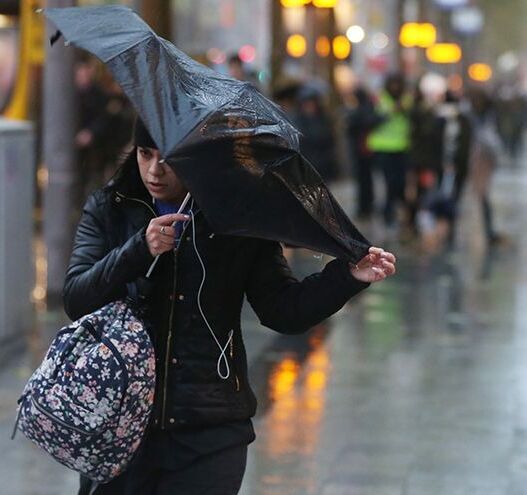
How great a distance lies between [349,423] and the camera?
7.52m

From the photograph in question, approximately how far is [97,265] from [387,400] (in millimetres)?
4521

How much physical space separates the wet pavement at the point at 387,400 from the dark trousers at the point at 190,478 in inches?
89.1

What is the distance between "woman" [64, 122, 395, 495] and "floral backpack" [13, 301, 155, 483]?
10 cm

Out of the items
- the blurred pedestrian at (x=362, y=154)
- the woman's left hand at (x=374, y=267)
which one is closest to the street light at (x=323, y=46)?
the blurred pedestrian at (x=362, y=154)

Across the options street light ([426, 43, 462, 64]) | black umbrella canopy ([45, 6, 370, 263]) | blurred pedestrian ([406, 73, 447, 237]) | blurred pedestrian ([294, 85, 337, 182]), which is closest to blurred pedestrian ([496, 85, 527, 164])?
street light ([426, 43, 462, 64])

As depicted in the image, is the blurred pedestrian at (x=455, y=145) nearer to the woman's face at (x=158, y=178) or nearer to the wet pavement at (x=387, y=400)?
the wet pavement at (x=387, y=400)

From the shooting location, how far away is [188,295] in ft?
12.7

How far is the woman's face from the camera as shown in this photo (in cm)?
374

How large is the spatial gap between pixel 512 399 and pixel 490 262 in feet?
23.1

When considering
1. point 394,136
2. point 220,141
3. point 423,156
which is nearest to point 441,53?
point 394,136

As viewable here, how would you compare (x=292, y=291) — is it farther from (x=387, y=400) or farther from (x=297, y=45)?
(x=297, y=45)

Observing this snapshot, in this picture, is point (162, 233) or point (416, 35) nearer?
point (162, 233)

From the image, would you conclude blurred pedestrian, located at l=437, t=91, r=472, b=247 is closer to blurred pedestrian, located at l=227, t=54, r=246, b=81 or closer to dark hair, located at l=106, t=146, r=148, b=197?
blurred pedestrian, located at l=227, t=54, r=246, b=81

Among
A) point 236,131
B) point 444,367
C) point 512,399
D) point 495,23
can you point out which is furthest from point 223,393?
point 495,23
